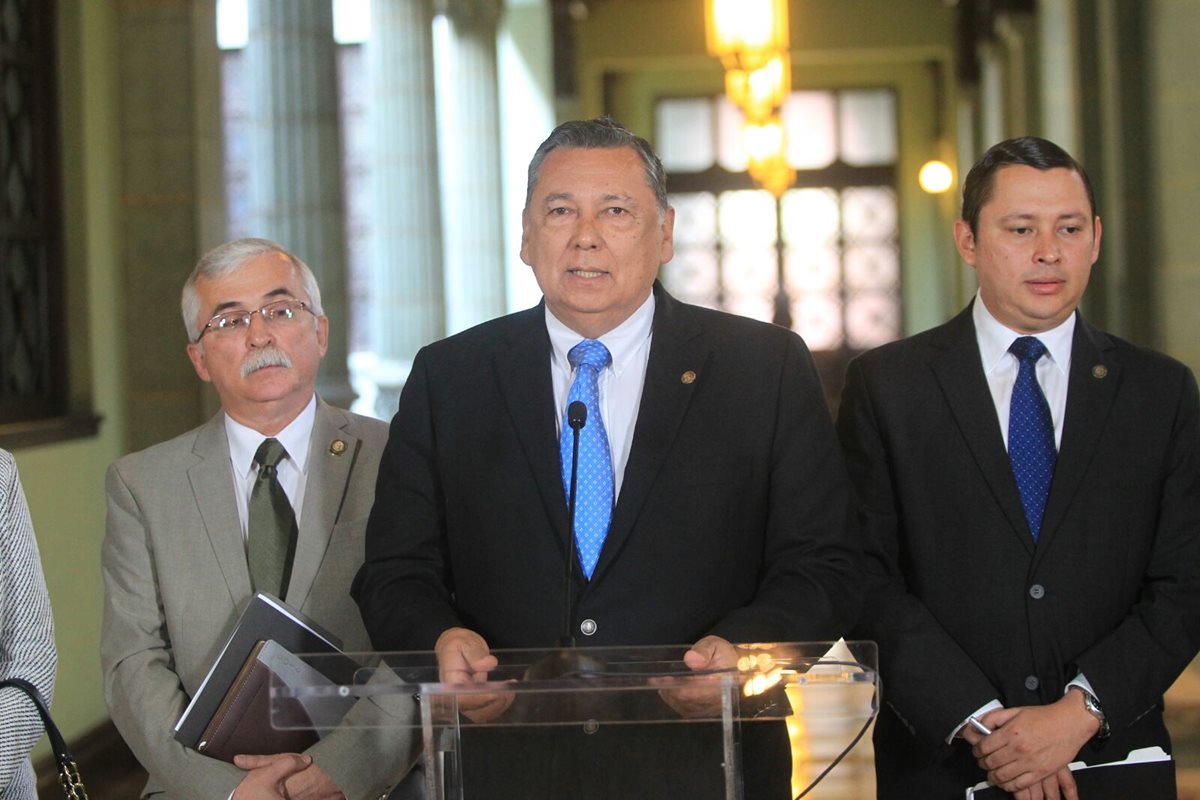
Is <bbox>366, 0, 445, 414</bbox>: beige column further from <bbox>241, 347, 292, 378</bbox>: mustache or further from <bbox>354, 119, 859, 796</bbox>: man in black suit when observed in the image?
<bbox>354, 119, 859, 796</bbox>: man in black suit

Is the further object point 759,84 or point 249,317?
point 759,84

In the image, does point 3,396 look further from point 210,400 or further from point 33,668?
point 33,668

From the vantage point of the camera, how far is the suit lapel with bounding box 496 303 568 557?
2.31m

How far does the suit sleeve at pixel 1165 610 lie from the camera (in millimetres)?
2320

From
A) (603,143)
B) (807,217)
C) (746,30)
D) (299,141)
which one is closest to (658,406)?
(603,143)

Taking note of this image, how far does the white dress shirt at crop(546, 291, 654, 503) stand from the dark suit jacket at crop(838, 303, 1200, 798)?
16.9 inches

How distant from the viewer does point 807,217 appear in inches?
721

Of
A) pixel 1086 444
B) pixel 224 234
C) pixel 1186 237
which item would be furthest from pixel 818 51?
pixel 1086 444

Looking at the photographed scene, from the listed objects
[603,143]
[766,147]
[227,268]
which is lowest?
[227,268]

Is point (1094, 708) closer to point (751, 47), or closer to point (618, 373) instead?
point (618, 373)

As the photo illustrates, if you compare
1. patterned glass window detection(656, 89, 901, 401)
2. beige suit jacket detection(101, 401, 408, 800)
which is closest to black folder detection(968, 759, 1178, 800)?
beige suit jacket detection(101, 401, 408, 800)

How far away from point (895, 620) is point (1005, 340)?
1.66 feet

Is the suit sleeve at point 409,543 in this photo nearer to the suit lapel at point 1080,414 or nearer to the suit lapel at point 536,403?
the suit lapel at point 536,403

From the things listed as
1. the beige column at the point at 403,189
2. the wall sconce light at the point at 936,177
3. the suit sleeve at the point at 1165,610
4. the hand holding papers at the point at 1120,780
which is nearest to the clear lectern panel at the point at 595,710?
the hand holding papers at the point at 1120,780
